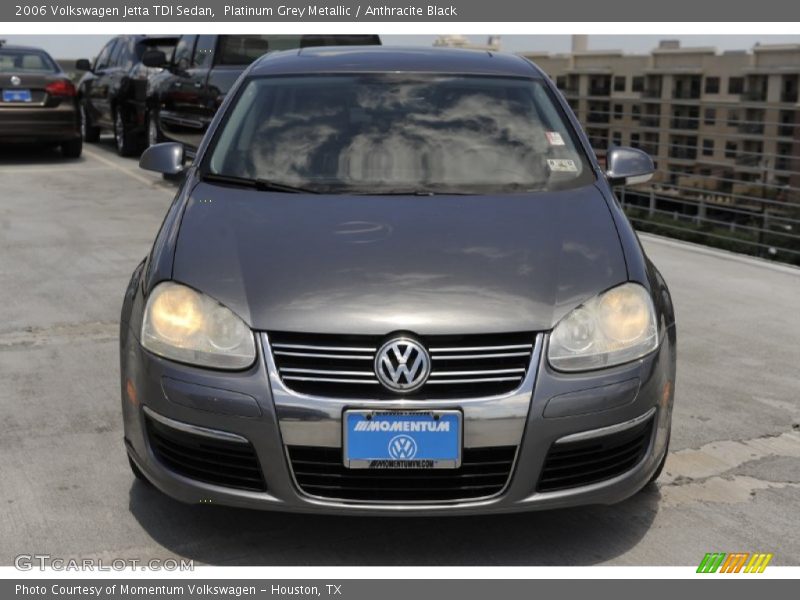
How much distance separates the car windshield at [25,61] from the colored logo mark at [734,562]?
12.7 meters

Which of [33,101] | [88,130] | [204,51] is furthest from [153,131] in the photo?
[88,130]

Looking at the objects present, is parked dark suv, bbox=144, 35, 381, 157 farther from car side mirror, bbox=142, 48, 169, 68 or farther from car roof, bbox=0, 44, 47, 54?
car roof, bbox=0, 44, 47, 54

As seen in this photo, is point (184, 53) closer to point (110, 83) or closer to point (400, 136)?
point (110, 83)

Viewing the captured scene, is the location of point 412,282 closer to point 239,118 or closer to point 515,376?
point 515,376

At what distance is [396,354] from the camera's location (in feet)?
10.7

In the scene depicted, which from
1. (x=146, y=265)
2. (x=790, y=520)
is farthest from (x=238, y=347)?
(x=790, y=520)

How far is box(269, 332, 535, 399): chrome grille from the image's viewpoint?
10.8ft

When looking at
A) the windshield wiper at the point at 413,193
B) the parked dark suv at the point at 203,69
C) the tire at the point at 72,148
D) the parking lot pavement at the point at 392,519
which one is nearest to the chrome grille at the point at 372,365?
the parking lot pavement at the point at 392,519

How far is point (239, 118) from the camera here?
185 inches

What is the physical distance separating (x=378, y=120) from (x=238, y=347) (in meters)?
1.57

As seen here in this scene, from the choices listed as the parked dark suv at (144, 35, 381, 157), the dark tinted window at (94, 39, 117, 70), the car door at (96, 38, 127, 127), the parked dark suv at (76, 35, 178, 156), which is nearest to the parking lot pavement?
the parked dark suv at (144, 35, 381, 157)

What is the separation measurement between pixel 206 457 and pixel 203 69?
30.1 feet

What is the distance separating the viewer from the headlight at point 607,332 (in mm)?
3373

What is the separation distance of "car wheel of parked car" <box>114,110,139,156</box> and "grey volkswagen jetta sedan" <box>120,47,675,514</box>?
40.6 ft
